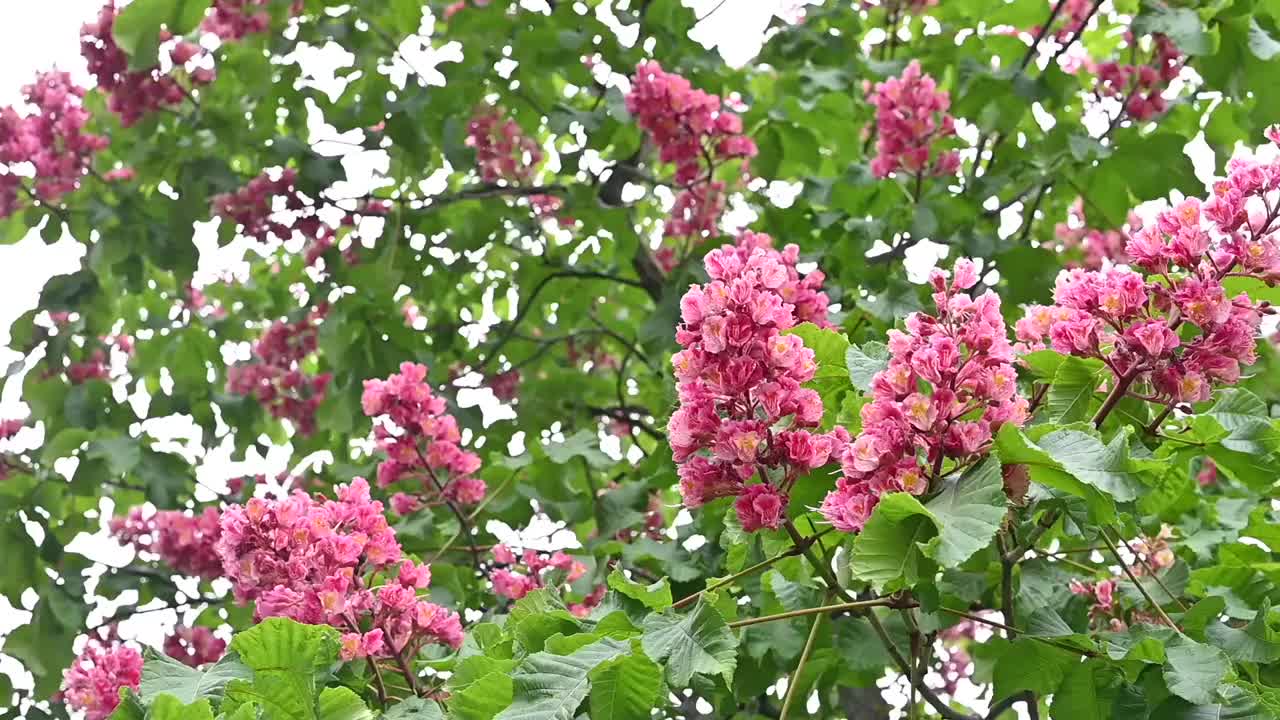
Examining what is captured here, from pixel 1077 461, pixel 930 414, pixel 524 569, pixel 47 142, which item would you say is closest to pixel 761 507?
pixel 930 414

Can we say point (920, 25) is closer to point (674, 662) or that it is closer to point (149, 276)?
point (149, 276)

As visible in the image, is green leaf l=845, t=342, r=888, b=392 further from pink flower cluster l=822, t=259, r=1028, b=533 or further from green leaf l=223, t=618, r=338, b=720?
green leaf l=223, t=618, r=338, b=720

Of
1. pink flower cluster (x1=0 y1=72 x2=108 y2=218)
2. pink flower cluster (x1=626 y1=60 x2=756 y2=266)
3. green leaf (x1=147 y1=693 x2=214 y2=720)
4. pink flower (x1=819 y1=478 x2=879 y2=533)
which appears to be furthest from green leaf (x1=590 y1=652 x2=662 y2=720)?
pink flower cluster (x1=0 y1=72 x2=108 y2=218)

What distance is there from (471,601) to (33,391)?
1.88m

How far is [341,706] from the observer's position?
133 cm

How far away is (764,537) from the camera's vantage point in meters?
1.56

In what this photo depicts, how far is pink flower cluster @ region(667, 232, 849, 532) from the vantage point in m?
1.36

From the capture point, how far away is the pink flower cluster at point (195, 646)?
363 cm

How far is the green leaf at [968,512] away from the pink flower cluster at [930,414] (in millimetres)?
31

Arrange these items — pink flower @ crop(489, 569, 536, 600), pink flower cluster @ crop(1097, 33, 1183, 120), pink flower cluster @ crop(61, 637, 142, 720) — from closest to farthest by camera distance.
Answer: pink flower cluster @ crop(61, 637, 142, 720), pink flower @ crop(489, 569, 536, 600), pink flower cluster @ crop(1097, 33, 1183, 120)

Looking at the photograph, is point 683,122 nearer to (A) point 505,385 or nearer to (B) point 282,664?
(A) point 505,385

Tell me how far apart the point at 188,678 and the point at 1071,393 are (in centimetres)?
106

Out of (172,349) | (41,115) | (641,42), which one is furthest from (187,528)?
(641,42)

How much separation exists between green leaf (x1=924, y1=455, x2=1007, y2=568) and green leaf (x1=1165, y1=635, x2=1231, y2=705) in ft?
1.12
